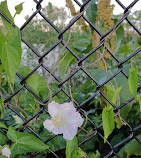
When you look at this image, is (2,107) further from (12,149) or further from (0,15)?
(0,15)

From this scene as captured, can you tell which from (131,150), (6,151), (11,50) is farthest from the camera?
(131,150)

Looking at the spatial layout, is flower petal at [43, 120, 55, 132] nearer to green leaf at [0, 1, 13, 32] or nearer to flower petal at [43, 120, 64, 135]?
flower petal at [43, 120, 64, 135]

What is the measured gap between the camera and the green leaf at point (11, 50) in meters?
0.47

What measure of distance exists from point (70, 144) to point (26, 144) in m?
0.14

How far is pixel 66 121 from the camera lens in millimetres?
582

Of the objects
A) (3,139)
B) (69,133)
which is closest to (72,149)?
(69,133)

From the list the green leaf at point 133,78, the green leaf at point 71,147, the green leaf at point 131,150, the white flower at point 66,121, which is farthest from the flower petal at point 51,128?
the green leaf at point 131,150

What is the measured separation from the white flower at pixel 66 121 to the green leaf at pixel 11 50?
0.17 meters

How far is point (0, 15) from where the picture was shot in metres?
0.52

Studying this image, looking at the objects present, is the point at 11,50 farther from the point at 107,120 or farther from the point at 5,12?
the point at 107,120

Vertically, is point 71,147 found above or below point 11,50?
below

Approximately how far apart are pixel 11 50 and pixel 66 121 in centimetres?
25

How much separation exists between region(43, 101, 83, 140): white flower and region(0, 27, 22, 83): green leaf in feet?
0.56

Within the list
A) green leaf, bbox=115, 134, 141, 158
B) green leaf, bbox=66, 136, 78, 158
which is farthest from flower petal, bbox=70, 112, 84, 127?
green leaf, bbox=115, 134, 141, 158
